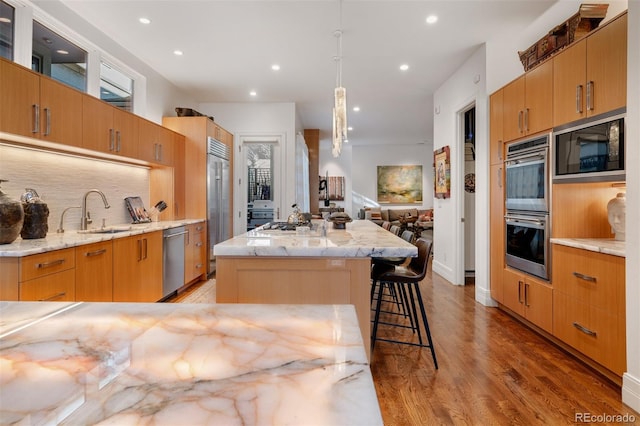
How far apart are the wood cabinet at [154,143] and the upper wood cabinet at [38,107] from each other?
90 centimetres

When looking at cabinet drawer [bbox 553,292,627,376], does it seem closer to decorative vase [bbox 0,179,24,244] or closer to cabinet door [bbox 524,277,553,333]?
cabinet door [bbox 524,277,553,333]

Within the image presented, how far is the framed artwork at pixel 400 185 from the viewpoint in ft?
34.6

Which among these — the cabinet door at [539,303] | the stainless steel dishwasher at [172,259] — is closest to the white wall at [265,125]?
the stainless steel dishwasher at [172,259]

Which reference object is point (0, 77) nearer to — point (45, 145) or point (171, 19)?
point (45, 145)

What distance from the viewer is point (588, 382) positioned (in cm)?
205

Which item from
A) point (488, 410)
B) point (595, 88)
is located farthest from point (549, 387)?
point (595, 88)

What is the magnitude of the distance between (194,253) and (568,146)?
4096mm

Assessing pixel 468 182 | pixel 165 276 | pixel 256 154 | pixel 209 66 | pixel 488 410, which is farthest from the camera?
pixel 256 154

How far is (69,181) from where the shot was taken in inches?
120

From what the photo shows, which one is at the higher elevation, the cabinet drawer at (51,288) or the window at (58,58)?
the window at (58,58)

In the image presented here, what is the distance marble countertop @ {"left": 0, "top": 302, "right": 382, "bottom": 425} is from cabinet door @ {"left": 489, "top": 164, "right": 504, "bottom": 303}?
122 inches

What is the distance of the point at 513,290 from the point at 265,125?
449 centimetres

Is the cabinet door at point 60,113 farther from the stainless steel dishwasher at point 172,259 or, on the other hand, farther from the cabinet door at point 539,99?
the cabinet door at point 539,99

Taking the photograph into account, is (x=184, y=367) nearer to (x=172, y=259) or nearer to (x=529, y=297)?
(x=529, y=297)
